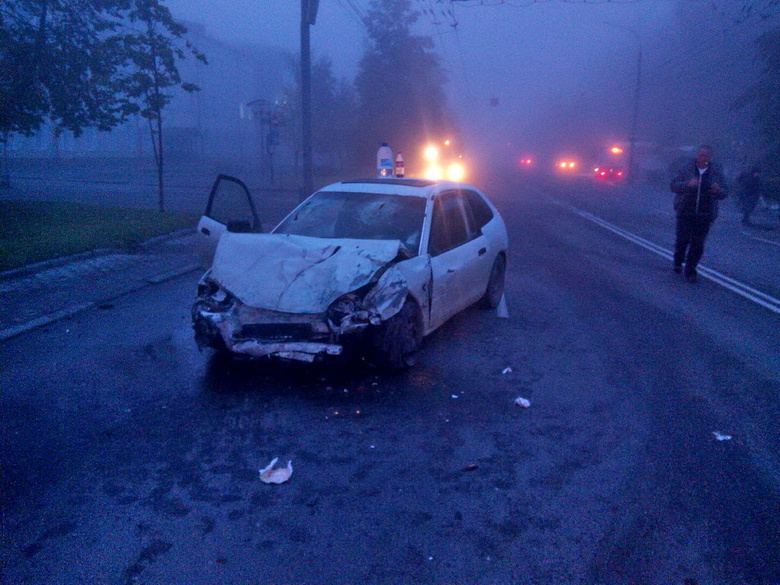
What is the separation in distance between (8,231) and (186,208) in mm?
6819

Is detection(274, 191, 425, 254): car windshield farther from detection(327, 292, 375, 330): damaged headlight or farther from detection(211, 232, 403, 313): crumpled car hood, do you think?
detection(327, 292, 375, 330): damaged headlight

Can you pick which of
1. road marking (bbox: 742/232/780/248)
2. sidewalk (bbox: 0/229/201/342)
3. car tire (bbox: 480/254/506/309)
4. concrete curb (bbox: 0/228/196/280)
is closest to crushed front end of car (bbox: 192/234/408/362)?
car tire (bbox: 480/254/506/309)

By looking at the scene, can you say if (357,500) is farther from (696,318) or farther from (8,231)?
(8,231)

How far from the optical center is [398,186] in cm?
741

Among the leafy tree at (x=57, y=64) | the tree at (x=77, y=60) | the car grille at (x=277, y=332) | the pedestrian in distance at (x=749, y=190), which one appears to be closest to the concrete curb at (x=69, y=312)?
the car grille at (x=277, y=332)

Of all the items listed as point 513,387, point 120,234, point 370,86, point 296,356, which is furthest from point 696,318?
point 370,86

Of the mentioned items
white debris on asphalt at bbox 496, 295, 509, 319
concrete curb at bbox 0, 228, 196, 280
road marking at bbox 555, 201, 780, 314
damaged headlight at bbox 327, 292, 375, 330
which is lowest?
white debris on asphalt at bbox 496, 295, 509, 319

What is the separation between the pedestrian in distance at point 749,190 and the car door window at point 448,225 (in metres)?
15.9

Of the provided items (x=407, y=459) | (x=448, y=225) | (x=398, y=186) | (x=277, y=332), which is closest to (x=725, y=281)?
(x=448, y=225)

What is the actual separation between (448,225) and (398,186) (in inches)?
28.9

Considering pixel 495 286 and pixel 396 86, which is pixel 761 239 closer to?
pixel 495 286

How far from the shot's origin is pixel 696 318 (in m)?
8.31

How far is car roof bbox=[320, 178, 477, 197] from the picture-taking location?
7.22 metres

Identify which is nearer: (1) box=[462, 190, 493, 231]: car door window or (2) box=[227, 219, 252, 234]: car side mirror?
(2) box=[227, 219, 252, 234]: car side mirror
